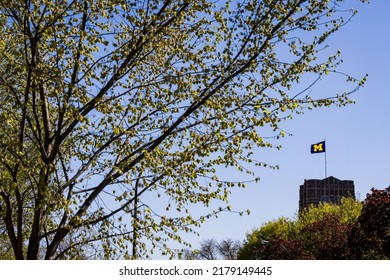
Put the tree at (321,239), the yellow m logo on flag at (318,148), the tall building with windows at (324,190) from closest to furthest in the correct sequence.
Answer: the tree at (321,239) → the yellow m logo on flag at (318,148) → the tall building with windows at (324,190)

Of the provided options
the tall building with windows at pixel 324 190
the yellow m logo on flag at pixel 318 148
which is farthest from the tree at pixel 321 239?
the tall building with windows at pixel 324 190

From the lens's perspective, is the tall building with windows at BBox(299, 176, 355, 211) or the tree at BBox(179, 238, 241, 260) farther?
the tall building with windows at BBox(299, 176, 355, 211)

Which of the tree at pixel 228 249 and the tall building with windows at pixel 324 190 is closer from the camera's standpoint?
the tree at pixel 228 249

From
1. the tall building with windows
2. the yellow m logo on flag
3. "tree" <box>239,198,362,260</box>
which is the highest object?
the tall building with windows

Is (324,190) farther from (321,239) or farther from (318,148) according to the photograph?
(321,239)

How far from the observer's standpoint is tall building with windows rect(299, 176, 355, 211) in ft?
400

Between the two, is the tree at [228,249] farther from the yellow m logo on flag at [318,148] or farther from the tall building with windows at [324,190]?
the tall building with windows at [324,190]

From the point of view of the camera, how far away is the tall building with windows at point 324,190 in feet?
400

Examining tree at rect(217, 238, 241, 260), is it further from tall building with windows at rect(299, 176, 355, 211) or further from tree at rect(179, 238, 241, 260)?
tall building with windows at rect(299, 176, 355, 211)

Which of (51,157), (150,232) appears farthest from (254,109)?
(51,157)

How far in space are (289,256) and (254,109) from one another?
32411 millimetres

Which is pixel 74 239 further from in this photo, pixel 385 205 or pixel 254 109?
pixel 385 205

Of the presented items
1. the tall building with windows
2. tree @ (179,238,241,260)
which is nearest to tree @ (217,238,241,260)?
tree @ (179,238,241,260)

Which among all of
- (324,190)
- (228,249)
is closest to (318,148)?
(228,249)
